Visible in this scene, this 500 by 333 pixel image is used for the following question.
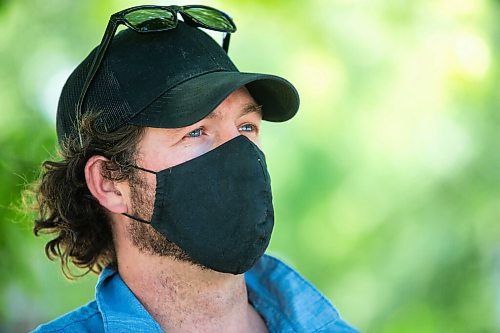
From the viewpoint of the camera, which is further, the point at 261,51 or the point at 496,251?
the point at 496,251

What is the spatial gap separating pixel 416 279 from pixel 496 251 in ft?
2.23

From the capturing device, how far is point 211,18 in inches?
136

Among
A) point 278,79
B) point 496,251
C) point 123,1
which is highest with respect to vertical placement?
point 278,79

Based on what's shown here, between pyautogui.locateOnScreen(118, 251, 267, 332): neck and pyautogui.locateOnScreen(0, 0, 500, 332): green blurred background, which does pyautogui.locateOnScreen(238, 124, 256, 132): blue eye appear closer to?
pyautogui.locateOnScreen(118, 251, 267, 332): neck

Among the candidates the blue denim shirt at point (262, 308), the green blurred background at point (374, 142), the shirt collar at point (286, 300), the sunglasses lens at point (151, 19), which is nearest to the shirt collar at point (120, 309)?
the blue denim shirt at point (262, 308)

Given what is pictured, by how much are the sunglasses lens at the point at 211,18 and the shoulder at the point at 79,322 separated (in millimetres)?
1059

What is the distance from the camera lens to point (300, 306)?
3475mm

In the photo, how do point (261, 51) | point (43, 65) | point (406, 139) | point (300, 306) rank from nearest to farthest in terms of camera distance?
point (300, 306), point (43, 65), point (261, 51), point (406, 139)

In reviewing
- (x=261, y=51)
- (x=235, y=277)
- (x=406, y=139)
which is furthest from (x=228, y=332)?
(x=406, y=139)

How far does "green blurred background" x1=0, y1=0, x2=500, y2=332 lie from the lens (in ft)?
18.7

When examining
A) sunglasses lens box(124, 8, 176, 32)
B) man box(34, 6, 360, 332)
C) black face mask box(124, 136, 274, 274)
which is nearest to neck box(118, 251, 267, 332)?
man box(34, 6, 360, 332)

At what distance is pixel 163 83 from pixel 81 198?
1.94ft

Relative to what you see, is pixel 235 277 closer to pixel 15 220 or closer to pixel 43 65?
pixel 15 220

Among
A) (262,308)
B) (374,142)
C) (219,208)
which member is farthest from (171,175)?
(374,142)
